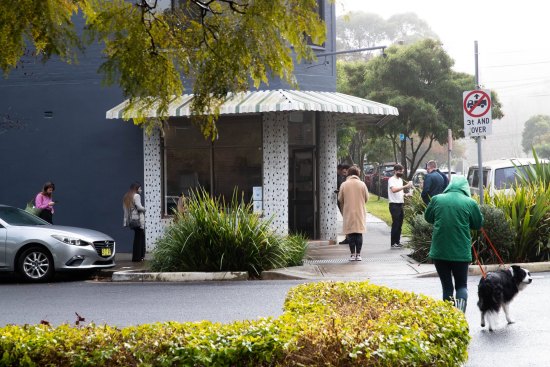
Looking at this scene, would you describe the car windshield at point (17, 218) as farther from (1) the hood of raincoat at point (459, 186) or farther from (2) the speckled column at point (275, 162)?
(1) the hood of raincoat at point (459, 186)

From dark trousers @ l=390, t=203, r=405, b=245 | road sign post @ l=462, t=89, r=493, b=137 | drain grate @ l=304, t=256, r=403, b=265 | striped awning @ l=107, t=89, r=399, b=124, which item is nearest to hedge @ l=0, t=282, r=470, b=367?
road sign post @ l=462, t=89, r=493, b=137

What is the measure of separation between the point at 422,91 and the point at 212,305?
101ft

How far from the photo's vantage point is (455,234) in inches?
357

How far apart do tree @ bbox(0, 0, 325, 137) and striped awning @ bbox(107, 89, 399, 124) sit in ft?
28.8

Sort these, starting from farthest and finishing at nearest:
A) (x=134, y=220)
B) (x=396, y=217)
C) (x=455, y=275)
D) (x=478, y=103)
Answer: (x=396, y=217) → (x=134, y=220) → (x=478, y=103) → (x=455, y=275)

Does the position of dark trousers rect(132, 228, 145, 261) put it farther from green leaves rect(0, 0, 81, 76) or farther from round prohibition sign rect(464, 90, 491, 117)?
green leaves rect(0, 0, 81, 76)

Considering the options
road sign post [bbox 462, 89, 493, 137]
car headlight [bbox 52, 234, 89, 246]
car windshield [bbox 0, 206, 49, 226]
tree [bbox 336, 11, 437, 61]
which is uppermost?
tree [bbox 336, 11, 437, 61]

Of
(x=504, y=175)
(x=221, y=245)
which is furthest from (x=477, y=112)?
(x=504, y=175)

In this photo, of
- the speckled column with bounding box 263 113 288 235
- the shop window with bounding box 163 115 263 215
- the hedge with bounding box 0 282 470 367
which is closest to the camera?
the hedge with bounding box 0 282 470 367

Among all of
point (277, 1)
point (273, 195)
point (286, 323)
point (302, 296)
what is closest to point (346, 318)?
point (286, 323)

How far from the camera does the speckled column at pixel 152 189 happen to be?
64.6 feet

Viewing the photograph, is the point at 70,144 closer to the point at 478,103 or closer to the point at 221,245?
the point at 221,245

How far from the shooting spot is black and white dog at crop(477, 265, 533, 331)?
9258mm

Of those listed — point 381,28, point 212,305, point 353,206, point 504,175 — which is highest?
point 381,28
